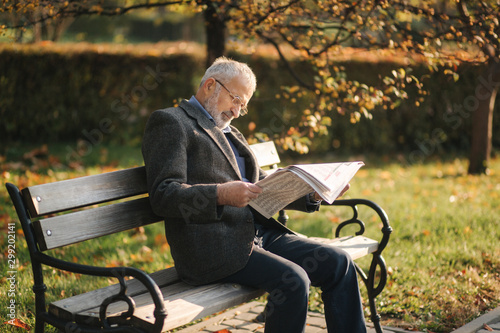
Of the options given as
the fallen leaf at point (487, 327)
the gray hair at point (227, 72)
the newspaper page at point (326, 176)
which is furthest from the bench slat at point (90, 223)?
the fallen leaf at point (487, 327)

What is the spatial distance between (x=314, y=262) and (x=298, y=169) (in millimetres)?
593

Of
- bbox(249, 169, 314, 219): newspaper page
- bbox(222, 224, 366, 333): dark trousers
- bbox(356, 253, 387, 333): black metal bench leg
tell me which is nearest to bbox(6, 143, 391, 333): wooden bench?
bbox(222, 224, 366, 333): dark trousers

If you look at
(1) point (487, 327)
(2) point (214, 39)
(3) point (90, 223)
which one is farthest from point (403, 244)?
(3) point (90, 223)

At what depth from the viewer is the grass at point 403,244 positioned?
3.75m

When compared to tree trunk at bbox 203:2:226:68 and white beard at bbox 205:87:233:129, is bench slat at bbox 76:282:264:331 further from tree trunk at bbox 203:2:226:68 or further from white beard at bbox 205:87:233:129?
tree trunk at bbox 203:2:226:68

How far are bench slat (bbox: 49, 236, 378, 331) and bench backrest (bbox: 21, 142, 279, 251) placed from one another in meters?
0.28

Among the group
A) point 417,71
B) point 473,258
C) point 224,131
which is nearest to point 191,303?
point 224,131

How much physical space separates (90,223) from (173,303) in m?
0.60

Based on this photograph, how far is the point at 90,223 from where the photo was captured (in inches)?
105

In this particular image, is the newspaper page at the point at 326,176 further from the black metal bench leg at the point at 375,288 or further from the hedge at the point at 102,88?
the hedge at the point at 102,88

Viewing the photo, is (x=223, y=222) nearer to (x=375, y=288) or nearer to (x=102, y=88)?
(x=375, y=288)

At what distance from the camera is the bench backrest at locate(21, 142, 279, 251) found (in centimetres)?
246

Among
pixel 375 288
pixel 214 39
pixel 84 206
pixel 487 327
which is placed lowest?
pixel 487 327

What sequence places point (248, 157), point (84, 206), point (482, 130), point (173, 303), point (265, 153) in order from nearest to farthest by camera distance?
point (173, 303) → point (84, 206) → point (248, 157) → point (265, 153) → point (482, 130)
